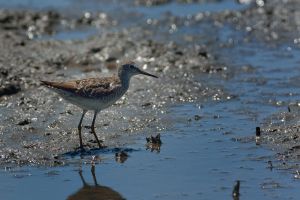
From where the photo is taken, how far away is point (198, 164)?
973 cm

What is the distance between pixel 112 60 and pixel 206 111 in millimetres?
3069

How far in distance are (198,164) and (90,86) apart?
190cm

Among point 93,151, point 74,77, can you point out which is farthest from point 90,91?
point 74,77

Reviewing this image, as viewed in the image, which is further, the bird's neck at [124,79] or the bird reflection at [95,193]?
the bird's neck at [124,79]

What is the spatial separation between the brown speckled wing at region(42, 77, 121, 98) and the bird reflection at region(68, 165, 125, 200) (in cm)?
163

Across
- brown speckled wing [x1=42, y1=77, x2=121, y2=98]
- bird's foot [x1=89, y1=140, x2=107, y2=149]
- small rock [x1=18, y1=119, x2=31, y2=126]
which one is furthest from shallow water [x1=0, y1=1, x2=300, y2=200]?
small rock [x1=18, y1=119, x2=31, y2=126]

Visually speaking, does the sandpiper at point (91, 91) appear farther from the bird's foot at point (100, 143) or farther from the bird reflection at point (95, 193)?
the bird reflection at point (95, 193)

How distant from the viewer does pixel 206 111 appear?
11.9 m

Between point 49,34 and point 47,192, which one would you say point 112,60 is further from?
point 47,192

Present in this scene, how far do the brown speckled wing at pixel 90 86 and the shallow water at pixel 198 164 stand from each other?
0.76 m

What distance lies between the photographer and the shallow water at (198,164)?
8891 millimetres

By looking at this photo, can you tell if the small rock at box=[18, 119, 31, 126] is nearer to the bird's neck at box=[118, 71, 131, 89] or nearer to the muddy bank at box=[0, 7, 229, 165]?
the muddy bank at box=[0, 7, 229, 165]

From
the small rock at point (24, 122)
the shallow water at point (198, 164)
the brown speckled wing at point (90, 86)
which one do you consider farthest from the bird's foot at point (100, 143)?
the small rock at point (24, 122)

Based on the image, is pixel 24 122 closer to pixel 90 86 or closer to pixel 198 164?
pixel 90 86
